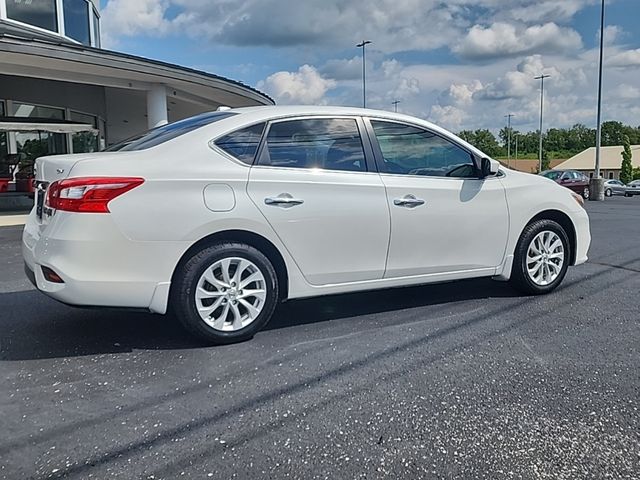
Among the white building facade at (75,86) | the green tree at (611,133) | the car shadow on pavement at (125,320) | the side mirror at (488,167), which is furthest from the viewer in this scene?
the green tree at (611,133)

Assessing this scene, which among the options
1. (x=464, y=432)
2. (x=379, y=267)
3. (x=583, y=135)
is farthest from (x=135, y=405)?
(x=583, y=135)

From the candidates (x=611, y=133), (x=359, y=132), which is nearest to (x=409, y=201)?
(x=359, y=132)

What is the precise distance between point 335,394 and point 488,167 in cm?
259

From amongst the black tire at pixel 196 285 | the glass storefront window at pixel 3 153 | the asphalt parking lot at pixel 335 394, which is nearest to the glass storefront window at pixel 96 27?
the glass storefront window at pixel 3 153

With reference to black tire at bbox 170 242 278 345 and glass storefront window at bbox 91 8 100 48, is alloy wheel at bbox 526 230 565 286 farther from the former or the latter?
glass storefront window at bbox 91 8 100 48

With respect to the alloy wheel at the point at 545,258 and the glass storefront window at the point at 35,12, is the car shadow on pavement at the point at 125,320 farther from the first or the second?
the glass storefront window at the point at 35,12

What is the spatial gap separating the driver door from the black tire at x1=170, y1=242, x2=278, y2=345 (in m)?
1.00

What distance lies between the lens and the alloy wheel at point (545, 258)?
199 inches

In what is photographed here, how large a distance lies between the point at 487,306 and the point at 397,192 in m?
1.32

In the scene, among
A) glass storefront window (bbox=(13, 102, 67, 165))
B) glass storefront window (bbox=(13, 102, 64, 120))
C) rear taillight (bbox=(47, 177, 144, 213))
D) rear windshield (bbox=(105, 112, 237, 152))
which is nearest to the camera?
rear taillight (bbox=(47, 177, 144, 213))

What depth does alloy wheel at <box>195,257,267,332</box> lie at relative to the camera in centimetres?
372

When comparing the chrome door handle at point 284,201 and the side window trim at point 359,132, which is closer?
the chrome door handle at point 284,201

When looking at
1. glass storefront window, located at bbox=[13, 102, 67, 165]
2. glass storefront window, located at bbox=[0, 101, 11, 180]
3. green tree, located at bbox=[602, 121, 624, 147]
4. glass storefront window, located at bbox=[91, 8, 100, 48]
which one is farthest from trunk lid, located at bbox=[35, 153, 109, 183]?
green tree, located at bbox=[602, 121, 624, 147]

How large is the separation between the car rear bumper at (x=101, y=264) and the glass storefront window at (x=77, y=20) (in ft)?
54.6
